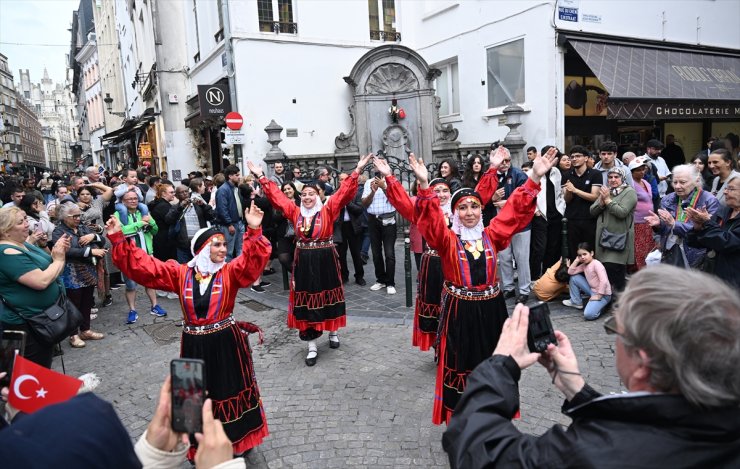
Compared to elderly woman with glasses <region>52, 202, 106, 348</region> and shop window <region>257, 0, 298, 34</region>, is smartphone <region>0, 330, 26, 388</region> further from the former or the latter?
shop window <region>257, 0, 298, 34</region>

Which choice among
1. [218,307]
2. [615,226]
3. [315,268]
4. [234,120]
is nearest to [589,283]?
[615,226]

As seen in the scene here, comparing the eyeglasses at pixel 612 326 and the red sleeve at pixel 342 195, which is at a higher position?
the red sleeve at pixel 342 195

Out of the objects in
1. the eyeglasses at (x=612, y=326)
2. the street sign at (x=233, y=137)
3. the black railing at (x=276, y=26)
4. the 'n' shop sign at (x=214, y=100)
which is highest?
the black railing at (x=276, y=26)

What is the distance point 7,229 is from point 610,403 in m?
4.66

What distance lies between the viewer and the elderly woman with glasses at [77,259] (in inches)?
257

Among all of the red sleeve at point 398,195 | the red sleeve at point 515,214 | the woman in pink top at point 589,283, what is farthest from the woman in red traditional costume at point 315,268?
the woman in pink top at point 589,283

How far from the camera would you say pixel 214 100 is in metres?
14.4

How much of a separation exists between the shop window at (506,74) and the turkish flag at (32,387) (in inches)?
521

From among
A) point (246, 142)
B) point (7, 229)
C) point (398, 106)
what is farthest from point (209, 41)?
point (7, 229)

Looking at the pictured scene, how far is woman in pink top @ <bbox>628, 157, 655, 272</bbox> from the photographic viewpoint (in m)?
7.35

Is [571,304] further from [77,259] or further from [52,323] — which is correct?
[77,259]

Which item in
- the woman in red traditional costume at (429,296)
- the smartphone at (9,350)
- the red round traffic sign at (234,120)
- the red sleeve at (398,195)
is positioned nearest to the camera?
the smartphone at (9,350)

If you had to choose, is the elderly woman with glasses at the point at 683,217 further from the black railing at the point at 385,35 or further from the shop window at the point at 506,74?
the black railing at the point at 385,35

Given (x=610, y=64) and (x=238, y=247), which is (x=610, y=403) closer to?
(x=238, y=247)
